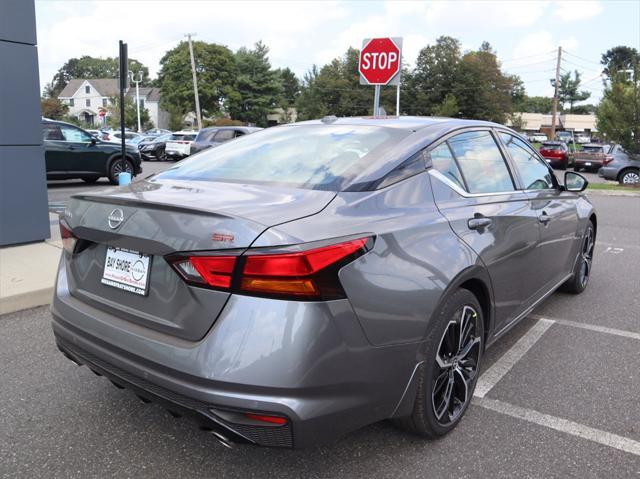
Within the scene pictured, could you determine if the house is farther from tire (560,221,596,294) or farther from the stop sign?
tire (560,221,596,294)

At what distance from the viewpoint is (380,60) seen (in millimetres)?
9047

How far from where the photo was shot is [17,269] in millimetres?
5312

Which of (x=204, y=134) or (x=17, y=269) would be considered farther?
(x=204, y=134)

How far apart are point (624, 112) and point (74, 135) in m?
17.0

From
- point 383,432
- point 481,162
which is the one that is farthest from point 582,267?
point 383,432

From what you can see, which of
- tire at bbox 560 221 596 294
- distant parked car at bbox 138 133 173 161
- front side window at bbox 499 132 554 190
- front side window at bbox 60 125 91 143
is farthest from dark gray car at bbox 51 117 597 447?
distant parked car at bbox 138 133 173 161

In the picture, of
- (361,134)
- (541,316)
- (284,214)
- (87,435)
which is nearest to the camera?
(284,214)

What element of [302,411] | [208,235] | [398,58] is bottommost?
[302,411]

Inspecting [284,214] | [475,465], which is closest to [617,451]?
[475,465]

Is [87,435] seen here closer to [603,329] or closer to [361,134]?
[361,134]

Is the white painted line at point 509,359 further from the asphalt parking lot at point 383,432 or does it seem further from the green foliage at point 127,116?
the green foliage at point 127,116

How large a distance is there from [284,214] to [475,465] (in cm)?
146

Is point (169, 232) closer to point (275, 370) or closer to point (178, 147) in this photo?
point (275, 370)

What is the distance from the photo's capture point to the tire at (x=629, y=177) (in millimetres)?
18484
